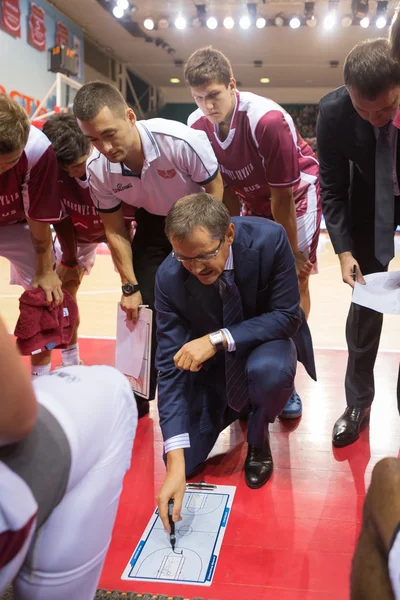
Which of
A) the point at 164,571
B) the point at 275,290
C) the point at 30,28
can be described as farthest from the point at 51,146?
the point at 30,28

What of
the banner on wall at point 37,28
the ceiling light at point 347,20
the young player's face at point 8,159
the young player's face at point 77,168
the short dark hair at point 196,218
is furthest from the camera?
the ceiling light at point 347,20

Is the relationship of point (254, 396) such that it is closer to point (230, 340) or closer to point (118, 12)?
point (230, 340)

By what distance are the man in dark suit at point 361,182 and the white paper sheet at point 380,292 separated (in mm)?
87

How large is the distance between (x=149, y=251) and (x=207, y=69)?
0.90m

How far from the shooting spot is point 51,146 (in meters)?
2.77

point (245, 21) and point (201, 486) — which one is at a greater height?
point (245, 21)

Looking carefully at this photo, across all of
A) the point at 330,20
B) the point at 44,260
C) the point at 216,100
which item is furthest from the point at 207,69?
the point at 330,20

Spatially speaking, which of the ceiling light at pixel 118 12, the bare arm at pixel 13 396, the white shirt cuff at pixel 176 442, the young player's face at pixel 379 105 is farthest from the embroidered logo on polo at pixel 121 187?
the ceiling light at pixel 118 12

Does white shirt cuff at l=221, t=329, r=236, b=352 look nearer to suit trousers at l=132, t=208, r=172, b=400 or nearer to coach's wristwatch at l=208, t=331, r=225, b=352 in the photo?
coach's wristwatch at l=208, t=331, r=225, b=352

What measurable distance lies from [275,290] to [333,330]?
2.37 m

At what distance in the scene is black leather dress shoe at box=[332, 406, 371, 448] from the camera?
2.52 metres

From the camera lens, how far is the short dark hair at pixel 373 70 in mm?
1915

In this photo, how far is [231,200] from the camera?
3.27 m

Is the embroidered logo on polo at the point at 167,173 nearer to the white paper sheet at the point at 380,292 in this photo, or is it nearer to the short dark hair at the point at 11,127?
the short dark hair at the point at 11,127
